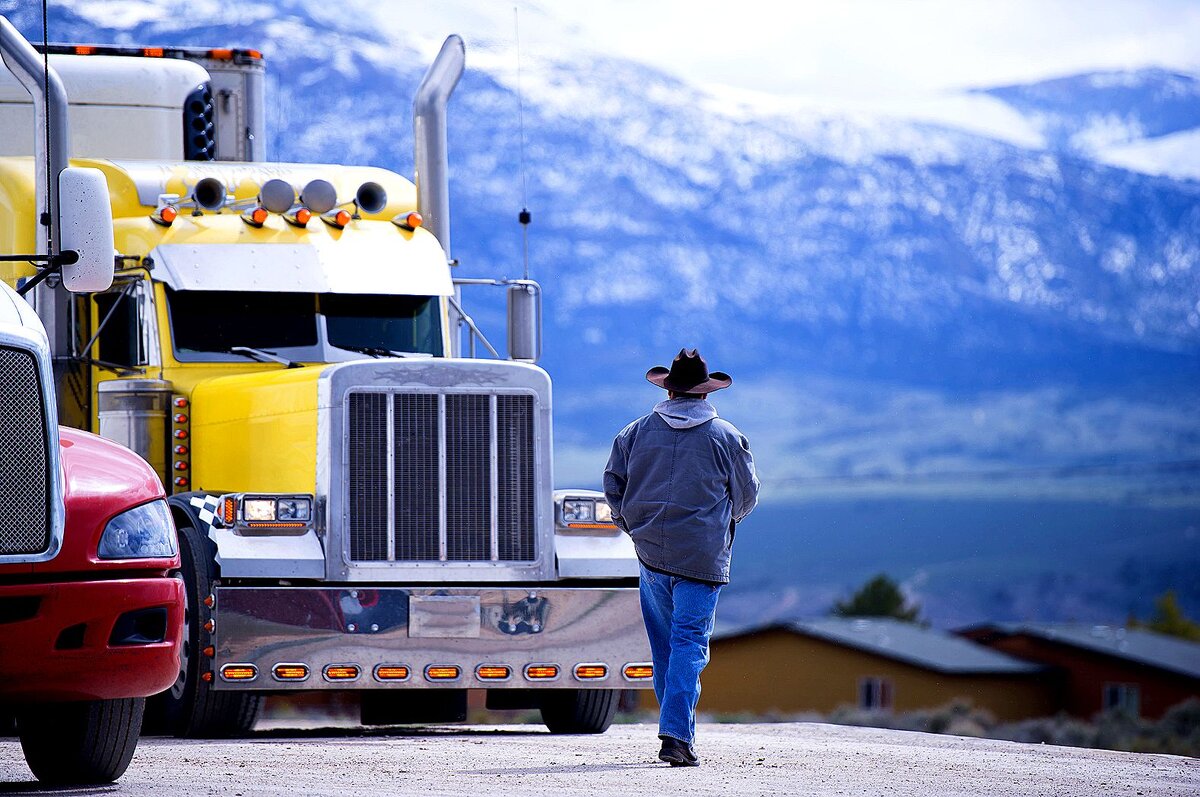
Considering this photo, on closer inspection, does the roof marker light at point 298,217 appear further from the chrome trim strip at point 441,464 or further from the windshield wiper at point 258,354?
the chrome trim strip at point 441,464

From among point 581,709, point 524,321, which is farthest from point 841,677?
point 581,709

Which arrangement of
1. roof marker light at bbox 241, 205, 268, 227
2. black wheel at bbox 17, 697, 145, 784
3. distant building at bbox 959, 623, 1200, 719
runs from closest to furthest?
black wheel at bbox 17, 697, 145, 784 < roof marker light at bbox 241, 205, 268, 227 < distant building at bbox 959, 623, 1200, 719

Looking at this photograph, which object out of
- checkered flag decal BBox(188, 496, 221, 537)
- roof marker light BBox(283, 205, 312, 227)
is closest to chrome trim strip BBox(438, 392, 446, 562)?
checkered flag decal BBox(188, 496, 221, 537)

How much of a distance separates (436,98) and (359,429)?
11.7 feet

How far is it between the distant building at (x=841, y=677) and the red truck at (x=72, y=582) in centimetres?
8637

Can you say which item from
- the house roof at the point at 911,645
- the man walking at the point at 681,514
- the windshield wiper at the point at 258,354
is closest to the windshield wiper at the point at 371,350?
the windshield wiper at the point at 258,354

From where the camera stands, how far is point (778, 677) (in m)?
97.0

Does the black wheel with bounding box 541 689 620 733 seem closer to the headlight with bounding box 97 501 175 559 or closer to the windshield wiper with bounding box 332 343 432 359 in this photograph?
the windshield wiper with bounding box 332 343 432 359

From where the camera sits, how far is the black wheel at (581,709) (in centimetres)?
1356

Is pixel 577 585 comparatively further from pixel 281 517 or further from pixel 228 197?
pixel 228 197

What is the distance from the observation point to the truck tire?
12.2 m

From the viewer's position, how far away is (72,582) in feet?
28.5

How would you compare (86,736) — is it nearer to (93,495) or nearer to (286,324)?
(93,495)

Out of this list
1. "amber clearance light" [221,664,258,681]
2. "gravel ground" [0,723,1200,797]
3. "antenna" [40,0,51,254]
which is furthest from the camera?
"amber clearance light" [221,664,258,681]
